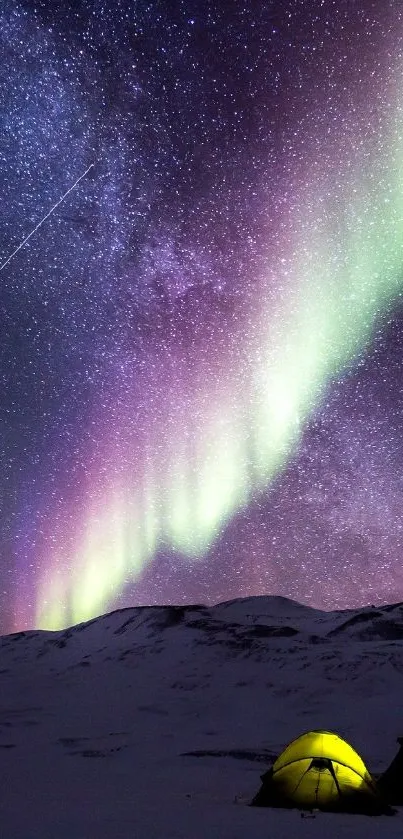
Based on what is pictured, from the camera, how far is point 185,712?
45.5m

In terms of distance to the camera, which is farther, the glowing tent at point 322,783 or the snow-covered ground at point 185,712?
the glowing tent at point 322,783

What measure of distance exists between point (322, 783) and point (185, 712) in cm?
3645

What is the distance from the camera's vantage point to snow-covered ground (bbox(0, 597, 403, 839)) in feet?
36.2

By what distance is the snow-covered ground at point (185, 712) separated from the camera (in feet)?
36.2

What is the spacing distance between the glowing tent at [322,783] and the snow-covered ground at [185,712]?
2.28ft

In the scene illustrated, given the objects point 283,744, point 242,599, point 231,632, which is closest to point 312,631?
point 231,632

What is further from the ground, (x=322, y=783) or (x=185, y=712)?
(x=322, y=783)

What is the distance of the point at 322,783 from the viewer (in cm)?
1216

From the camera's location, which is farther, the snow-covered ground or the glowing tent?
the glowing tent

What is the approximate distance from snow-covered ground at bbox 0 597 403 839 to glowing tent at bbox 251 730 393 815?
0.69m

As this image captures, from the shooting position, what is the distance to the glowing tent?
468 inches

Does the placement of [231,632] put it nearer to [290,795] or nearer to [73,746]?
[73,746]

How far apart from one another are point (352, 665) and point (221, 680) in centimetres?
1184

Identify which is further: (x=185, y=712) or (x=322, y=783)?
(x=185, y=712)
